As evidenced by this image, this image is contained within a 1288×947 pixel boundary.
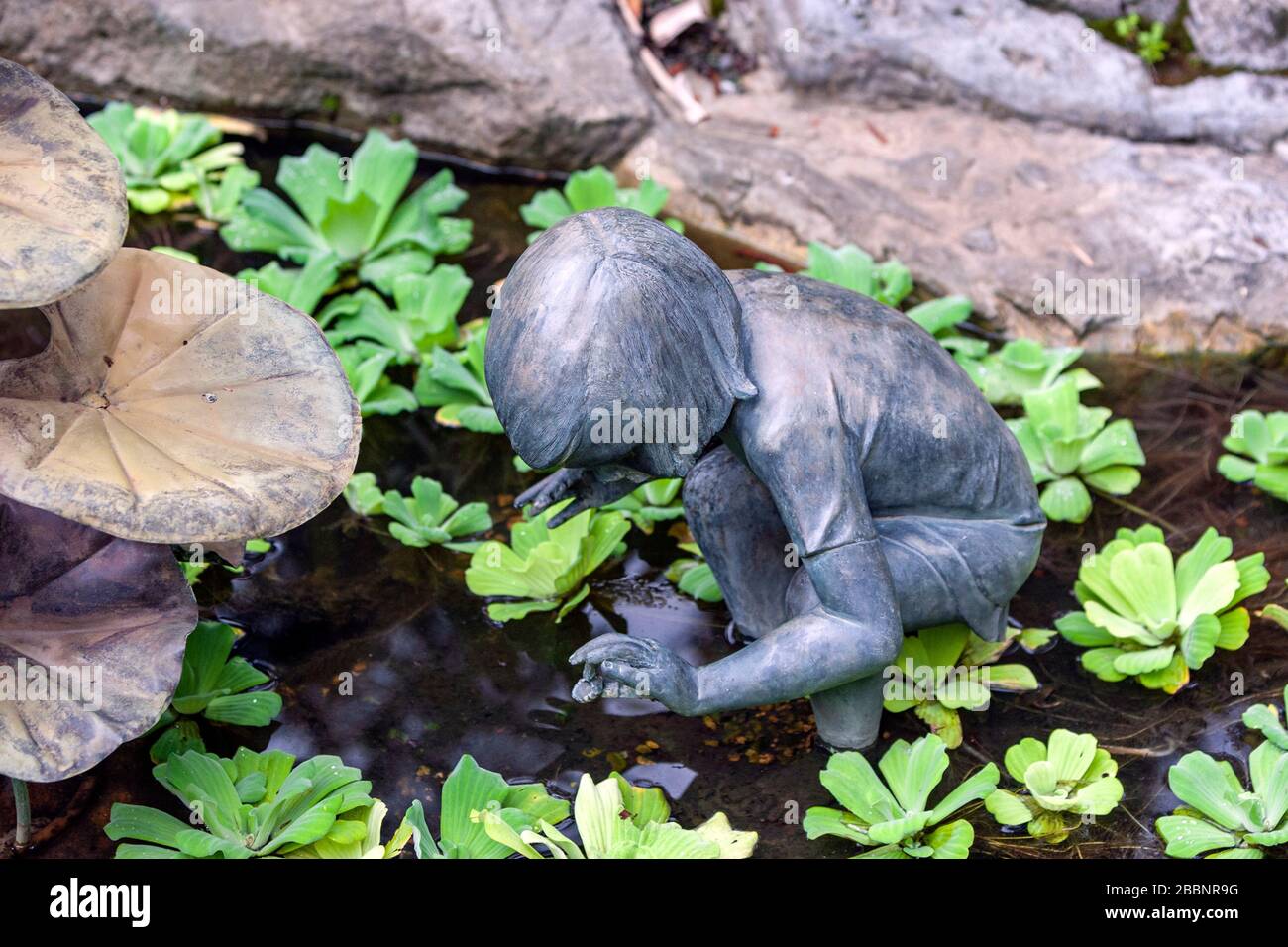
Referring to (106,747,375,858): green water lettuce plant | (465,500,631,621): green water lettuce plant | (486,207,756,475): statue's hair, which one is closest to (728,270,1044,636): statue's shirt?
(486,207,756,475): statue's hair

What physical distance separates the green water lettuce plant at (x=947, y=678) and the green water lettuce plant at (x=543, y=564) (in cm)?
59

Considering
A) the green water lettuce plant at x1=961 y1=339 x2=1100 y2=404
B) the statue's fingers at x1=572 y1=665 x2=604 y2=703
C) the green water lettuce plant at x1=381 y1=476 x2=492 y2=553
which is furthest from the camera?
the green water lettuce plant at x1=961 y1=339 x2=1100 y2=404

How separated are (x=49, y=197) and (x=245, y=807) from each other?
95 cm

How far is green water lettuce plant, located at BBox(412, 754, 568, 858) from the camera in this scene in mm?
2230

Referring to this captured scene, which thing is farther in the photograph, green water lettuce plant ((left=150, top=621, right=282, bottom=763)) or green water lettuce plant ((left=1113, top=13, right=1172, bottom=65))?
green water lettuce plant ((left=1113, top=13, right=1172, bottom=65))

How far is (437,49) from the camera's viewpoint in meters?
4.25

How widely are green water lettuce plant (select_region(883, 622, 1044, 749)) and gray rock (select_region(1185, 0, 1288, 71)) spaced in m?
2.10

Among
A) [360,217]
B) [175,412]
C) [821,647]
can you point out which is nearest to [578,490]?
[821,647]

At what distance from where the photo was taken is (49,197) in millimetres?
1972

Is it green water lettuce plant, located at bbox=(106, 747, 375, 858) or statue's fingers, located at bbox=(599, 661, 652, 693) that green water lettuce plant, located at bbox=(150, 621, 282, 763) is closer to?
green water lettuce plant, located at bbox=(106, 747, 375, 858)

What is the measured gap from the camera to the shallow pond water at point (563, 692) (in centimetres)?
240

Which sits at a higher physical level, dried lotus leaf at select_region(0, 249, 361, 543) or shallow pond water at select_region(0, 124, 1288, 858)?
dried lotus leaf at select_region(0, 249, 361, 543)

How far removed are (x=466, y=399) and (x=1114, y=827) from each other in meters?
1.64
